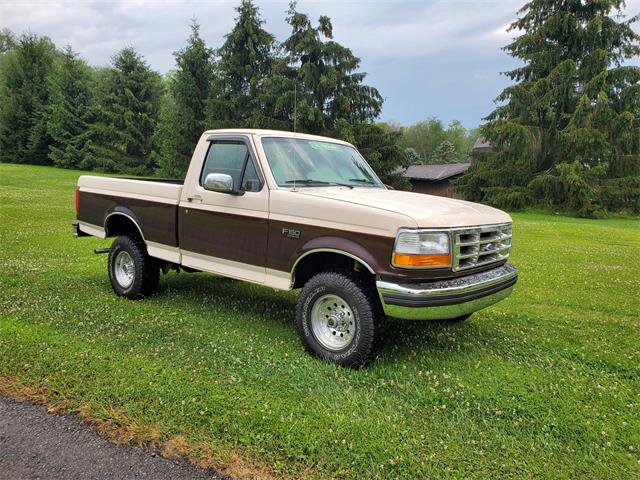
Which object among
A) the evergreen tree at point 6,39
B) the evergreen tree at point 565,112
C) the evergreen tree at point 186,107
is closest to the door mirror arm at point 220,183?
the evergreen tree at point 565,112

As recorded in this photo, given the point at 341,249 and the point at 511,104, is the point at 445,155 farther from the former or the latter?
the point at 341,249

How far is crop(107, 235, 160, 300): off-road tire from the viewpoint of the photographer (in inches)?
234

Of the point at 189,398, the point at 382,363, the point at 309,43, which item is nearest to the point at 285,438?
the point at 189,398

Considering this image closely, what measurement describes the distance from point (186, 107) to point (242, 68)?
18.5ft

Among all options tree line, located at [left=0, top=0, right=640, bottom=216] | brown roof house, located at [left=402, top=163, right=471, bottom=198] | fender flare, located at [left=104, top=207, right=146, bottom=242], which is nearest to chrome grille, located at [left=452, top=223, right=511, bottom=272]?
fender flare, located at [left=104, top=207, right=146, bottom=242]

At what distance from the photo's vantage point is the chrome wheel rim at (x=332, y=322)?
13.9 feet

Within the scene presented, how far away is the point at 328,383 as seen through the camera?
3900mm

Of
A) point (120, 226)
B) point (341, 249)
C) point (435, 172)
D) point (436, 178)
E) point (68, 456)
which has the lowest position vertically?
point (68, 456)

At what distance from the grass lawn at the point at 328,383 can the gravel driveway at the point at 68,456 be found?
0.12 metres

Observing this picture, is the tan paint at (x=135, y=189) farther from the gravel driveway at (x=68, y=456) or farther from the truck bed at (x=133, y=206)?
the gravel driveway at (x=68, y=456)

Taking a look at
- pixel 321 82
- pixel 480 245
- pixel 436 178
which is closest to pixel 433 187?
pixel 436 178

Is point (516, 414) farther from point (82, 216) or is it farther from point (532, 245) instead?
point (532, 245)

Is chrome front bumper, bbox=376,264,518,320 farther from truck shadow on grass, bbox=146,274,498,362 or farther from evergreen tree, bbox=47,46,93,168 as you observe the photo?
evergreen tree, bbox=47,46,93,168

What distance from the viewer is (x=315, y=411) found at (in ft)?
11.4
